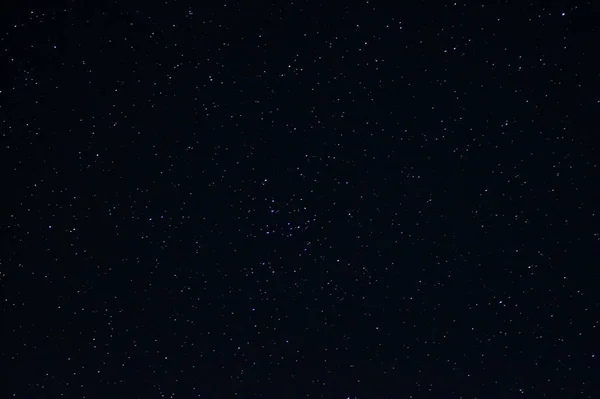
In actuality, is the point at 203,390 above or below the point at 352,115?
below

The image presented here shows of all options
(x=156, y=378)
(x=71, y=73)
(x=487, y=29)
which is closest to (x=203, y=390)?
(x=156, y=378)

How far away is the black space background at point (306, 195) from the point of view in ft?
1.69

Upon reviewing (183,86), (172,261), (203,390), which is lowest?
(203,390)

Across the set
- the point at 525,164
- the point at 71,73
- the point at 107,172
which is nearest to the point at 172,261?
the point at 107,172

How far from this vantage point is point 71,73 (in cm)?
54

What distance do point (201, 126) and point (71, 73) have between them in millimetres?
157

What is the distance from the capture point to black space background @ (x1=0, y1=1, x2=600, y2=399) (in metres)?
0.52

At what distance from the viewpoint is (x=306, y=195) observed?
54 centimetres

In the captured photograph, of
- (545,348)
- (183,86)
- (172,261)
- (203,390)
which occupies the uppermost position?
(183,86)

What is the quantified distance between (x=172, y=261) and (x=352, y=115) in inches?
10.3

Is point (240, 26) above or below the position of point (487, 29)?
above

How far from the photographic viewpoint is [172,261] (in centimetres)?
56

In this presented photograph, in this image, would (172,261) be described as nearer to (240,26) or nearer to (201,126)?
(201,126)

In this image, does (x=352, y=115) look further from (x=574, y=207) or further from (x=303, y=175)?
(x=574, y=207)
